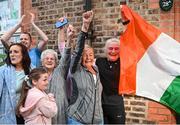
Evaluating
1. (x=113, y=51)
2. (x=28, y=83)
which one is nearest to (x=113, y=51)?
(x=113, y=51)

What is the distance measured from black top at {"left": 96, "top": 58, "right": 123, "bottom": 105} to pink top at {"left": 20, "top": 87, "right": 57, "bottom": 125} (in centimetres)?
68

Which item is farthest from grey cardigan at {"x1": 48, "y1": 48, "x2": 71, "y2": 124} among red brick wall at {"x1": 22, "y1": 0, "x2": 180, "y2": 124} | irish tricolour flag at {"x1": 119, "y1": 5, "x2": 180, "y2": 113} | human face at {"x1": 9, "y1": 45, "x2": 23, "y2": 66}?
red brick wall at {"x1": 22, "y1": 0, "x2": 180, "y2": 124}

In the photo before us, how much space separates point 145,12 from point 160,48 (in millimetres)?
1558

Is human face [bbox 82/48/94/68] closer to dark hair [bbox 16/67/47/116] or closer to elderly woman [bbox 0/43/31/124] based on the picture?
dark hair [bbox 16/67/47/116]

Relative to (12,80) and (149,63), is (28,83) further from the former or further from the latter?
(149,63)

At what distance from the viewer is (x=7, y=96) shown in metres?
4.48

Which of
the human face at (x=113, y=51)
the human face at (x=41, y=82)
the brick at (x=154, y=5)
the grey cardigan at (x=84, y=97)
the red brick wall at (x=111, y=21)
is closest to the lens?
the human face at (x=41, y=82)

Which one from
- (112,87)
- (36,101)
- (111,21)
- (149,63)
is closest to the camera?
(36,101)

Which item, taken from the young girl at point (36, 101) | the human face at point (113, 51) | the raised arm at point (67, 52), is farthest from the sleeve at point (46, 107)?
the human face at point (113, 51)


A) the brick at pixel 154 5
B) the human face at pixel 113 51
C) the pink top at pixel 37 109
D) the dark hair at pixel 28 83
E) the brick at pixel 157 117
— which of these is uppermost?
the brick at pixel 154 5

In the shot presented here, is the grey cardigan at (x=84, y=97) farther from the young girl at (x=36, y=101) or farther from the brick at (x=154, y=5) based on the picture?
the brick at (x=154, y=5)

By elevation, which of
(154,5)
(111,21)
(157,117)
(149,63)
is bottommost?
(157,117)

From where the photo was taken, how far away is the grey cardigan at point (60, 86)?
4.62m

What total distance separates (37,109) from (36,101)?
83 mm
